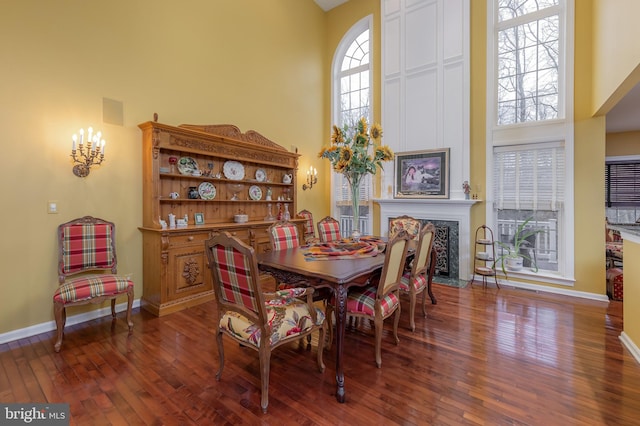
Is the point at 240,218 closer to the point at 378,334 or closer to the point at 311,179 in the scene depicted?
the point at 311,179

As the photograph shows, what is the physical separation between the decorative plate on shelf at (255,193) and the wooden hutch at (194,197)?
2 centimetres

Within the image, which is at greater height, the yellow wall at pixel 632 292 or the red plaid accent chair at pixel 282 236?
the red plaid accent chair at pixel 282 236

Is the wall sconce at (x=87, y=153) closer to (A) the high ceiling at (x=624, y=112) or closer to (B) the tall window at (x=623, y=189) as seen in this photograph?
(A) the high ceiling at (x=624, y=112)

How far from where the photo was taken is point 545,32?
169 inches

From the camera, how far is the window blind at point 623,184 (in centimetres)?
564

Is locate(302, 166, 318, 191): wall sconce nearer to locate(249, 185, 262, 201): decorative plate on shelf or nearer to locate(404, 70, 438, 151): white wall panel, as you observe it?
locate(249, 185, 262, 201): decorative plate on shelf

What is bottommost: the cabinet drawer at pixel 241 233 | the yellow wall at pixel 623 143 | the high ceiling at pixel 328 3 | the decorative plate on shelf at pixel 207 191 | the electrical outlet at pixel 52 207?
the cabinet drawer at pixel 241 233

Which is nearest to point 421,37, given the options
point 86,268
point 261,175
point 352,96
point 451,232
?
point 352,96

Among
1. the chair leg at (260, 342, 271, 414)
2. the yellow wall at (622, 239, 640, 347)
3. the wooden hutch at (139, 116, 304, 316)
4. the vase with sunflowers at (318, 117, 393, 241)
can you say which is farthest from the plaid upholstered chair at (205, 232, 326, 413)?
the yellow wall at (622, 239, 640, 347)

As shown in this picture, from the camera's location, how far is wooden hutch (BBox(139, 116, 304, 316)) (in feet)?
11.4

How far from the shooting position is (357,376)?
2.17 meters

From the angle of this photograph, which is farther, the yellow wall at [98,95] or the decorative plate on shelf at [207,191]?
the decorative plate on shelf at [207,191]

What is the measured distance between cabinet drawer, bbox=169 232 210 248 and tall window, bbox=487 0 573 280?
425 cm

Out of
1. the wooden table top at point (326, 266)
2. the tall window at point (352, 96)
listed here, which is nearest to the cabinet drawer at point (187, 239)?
the wooden table top at point (326, 266)
